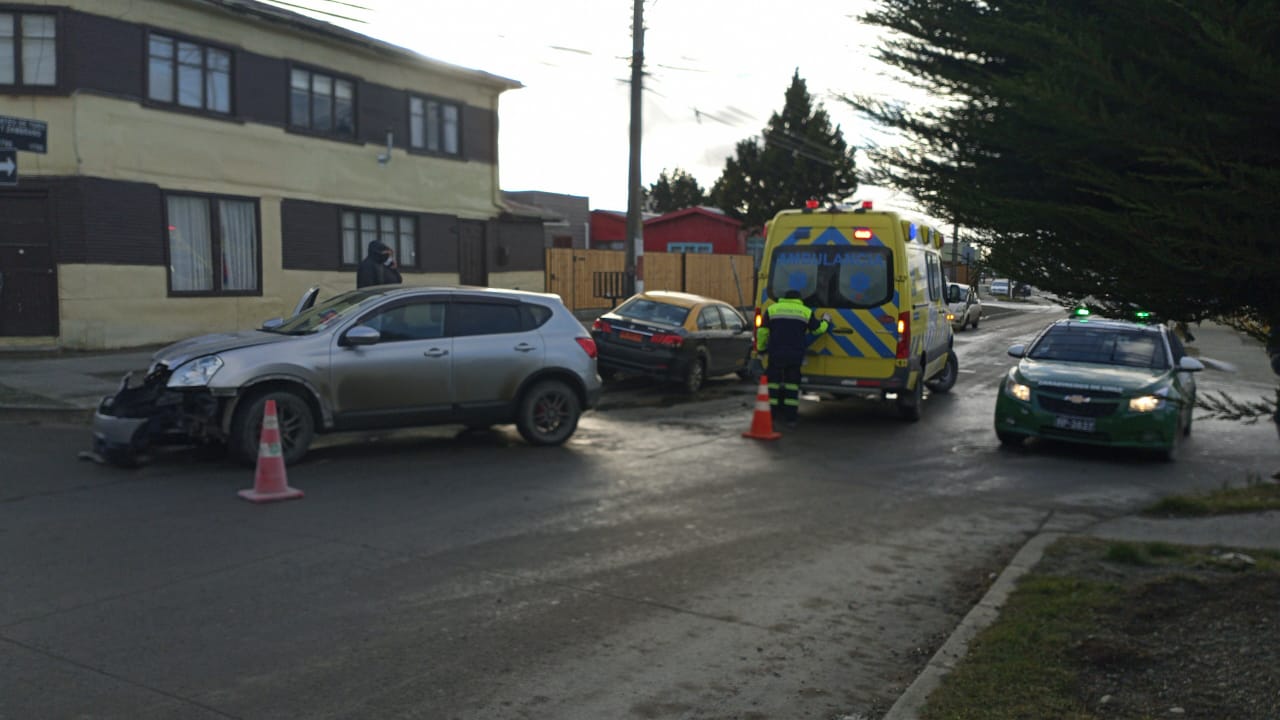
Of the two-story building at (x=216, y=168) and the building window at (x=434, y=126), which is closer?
the two-story building at (x=216, y=168)

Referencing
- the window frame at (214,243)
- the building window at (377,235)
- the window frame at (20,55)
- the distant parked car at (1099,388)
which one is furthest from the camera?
the building window at (377,235)

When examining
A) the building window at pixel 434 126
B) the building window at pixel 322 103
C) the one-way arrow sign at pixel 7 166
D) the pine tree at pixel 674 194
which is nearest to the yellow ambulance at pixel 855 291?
the one-way arrow sign at pixel 7 166

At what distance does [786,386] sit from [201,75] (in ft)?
43.1

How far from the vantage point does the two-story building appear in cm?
1767

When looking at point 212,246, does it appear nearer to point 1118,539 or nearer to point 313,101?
point 313,101

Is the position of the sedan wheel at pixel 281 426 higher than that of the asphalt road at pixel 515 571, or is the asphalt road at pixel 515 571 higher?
the sedan wheel at pixel 281 426

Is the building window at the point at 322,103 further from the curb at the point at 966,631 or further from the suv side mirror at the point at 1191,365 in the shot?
the curb at the point at 966,631

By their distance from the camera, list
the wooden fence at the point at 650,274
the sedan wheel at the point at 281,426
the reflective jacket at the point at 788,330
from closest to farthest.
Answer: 1. the sedan wheel at the point at 281,426
2. the reflective jacket at the point at 788,330
3. the wooden fence at the point at 650,274

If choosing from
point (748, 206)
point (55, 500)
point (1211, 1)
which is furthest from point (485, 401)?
point (748, 206)

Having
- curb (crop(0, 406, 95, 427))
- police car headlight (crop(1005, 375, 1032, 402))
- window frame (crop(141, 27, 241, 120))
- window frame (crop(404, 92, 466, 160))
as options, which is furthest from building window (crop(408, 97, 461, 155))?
police car headlight (crop(1005, 375, 1032, 402))

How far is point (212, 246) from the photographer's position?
20.5 meters

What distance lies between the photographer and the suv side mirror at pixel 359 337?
10.3 metres

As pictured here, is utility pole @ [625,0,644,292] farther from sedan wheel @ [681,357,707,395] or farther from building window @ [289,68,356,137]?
building window @ [289,68,356,137]

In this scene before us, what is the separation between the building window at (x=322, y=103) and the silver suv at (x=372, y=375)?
40.3 ft
